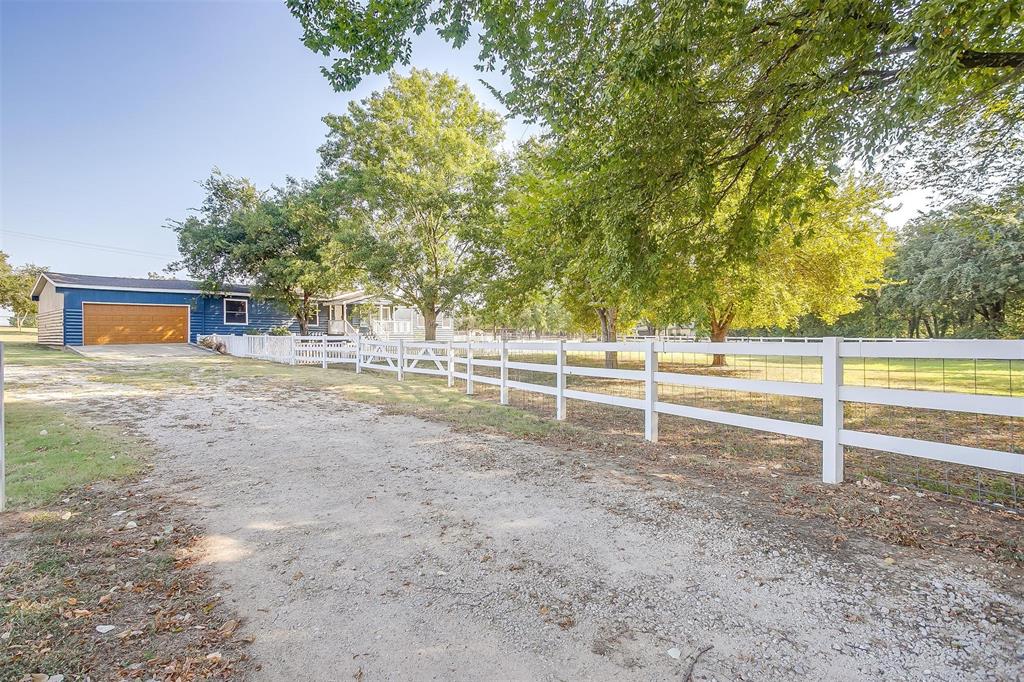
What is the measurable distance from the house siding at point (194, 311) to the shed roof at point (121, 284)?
0.93 ft

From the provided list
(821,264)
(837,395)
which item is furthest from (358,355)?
(821,264)

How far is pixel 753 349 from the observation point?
4.84 metres

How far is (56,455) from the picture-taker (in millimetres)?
5105

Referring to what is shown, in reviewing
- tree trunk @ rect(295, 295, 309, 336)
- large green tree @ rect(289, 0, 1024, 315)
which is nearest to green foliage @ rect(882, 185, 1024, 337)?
large green tree @ rect(289, 0, 1024, 315)

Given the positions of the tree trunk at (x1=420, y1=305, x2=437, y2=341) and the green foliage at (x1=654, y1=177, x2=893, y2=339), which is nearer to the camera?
the green foliage at (x1=654, y1=177, x2=893, y2=339)

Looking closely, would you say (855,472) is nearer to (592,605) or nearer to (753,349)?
(753,349)

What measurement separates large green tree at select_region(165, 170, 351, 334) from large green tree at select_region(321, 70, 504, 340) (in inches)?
51.6

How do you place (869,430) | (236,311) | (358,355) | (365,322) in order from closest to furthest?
(869,430), (358,355), (236,311), (365,322)

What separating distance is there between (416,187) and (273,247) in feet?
29.9

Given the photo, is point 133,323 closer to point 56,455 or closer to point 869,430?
point 56,455

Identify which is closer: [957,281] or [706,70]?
[706,70]

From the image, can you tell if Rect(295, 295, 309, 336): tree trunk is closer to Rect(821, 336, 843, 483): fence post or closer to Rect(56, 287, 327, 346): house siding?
Rect(56, 287, 327, 346): house siding

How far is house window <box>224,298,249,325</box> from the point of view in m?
26.7

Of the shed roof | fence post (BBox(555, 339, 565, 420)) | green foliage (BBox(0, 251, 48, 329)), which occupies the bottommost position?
fence post (BBox(555, 339, 565, 420))
